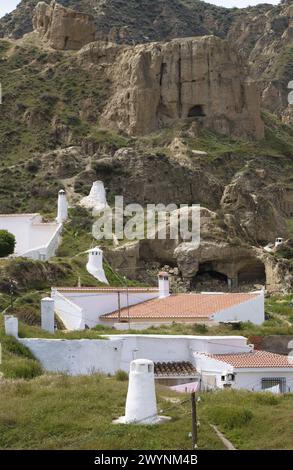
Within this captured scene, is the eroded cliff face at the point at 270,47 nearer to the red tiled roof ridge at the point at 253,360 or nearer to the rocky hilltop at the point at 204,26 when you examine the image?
the rocky hilltop at the point at 204,26

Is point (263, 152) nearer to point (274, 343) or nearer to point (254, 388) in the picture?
point (274, 343)

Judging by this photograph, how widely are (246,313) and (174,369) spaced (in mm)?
9093

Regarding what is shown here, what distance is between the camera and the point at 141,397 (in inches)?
808

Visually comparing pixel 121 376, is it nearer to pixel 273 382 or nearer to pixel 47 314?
pixel 273 382

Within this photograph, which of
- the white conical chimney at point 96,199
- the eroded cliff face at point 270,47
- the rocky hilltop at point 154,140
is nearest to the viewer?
the rocky hilltop at point 154,140

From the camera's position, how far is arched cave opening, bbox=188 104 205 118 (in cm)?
8206

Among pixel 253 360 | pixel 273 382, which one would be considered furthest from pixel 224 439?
pixel 253 360

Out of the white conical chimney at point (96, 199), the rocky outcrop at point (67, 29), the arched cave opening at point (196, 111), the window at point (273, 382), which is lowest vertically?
the window at point (273, 382)

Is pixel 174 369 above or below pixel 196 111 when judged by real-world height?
below

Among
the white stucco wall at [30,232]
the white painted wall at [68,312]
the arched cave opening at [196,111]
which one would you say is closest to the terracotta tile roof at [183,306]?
the white painted wall at [68,312]

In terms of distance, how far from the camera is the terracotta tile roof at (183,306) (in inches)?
1471

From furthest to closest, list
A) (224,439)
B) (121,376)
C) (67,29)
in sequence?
1. (67,29)
2. (121,376)
3. (224,439)

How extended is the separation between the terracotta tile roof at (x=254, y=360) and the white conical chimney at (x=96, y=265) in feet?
63.0

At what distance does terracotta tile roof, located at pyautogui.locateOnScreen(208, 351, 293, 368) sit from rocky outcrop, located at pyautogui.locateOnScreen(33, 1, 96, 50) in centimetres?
6595
